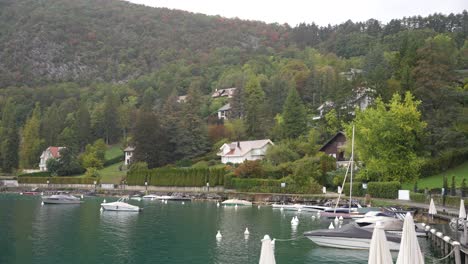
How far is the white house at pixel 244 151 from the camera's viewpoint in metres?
110

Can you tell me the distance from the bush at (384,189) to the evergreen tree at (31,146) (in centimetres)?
11881

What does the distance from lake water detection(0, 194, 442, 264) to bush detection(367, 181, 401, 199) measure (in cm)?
1145

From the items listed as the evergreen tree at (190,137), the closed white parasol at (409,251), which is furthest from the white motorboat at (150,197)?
the closed white parasol at (409,251)

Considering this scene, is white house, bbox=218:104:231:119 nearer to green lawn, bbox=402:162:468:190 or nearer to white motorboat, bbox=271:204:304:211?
white motorboat, bbox=271:204:304:211

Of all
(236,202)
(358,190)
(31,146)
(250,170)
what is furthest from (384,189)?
(31,146)

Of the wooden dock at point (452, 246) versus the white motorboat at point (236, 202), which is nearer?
the wooden dock at point (452, 246)

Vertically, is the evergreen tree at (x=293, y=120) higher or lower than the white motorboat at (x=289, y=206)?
higher

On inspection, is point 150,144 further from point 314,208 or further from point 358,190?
point 314,208

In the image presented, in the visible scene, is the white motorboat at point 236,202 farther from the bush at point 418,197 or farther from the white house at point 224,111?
the white house at point 224,111

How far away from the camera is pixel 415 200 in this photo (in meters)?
59.3

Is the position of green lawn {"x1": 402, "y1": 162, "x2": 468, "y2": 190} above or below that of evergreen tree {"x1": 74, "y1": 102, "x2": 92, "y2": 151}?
below

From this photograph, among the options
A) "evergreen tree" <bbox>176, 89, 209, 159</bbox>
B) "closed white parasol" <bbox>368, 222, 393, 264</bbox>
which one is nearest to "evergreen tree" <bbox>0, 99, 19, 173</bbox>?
"evergreen tree" <bbox>176, 89, 209, 159</bbox>

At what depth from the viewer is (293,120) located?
111 metres

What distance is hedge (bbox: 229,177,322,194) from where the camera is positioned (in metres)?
78.9
